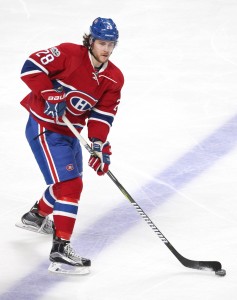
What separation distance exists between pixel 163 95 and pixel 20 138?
1.19 m

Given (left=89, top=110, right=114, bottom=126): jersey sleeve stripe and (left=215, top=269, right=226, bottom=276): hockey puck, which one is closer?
(left=215, top=269, right=226, bottom=276): hockey puck

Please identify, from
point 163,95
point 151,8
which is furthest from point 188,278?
point 151,8

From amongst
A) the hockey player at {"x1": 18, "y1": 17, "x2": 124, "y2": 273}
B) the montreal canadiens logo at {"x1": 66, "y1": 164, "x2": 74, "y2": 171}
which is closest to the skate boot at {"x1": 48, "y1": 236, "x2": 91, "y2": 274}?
the hockey player at {"x1": 18, "y1": 17, "x2": 124, "y2": 273}

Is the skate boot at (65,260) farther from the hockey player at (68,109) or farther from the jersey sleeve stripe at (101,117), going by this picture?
the jersey sleeve stripe at (101,117)

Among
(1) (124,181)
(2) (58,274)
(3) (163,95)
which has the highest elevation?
(3) (163,95)

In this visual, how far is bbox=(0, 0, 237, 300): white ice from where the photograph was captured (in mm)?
3521

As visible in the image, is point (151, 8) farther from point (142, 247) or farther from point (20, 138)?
point (142, 247)

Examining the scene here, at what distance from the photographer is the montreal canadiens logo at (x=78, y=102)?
12.1 ft

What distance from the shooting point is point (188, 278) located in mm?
3521

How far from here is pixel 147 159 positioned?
15.6 ft

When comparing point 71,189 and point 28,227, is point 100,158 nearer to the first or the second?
point 71,189

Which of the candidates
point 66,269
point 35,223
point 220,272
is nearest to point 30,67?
point 35,223

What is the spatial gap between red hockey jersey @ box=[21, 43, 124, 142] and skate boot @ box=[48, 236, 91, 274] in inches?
21.2

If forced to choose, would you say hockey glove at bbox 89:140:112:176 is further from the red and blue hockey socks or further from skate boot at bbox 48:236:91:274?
skate boot at bbox 48:236:91:274
